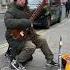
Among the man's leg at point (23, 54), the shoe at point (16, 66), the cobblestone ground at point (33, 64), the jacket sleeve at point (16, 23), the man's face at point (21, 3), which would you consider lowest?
the cobblestone ground at point (33, 64)

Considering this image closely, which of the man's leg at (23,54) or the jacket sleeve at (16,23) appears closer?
the jacket sleeve at (16,23)

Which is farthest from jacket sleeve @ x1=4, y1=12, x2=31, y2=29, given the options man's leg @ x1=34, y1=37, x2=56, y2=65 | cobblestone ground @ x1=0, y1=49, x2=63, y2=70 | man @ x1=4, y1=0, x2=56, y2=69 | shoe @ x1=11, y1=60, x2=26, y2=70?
cobblestone ground @ x1=0, y1=49, x2=63, y2=70

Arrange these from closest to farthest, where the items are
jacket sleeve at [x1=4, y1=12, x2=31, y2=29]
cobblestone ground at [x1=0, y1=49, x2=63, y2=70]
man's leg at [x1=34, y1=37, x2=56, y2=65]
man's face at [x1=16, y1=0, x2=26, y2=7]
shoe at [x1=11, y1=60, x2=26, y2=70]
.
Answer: jacket sleeve at [x1=4, y1=12, x2=31, y2=29] → shoe at [x1=11, y1=60, x2=26, y2=70] → man's face at [x1=16, y1=0, x2=26, y2=7] → man's leg at [x1=34, y1=37, x2=56, y2=65] → cobblestone ground at [x1=0, y1=49, x2=63, y2=70]

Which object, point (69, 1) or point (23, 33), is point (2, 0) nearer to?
point (69, 1)

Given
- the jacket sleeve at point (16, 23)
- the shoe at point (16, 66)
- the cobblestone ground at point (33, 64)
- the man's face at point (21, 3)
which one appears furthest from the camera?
the cobblestone ground at point (33, 64)

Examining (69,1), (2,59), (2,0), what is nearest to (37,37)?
(2,59)

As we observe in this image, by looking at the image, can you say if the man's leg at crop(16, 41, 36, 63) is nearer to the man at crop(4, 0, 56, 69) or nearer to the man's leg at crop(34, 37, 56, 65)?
the man at crop(4, 0, 56, 69)

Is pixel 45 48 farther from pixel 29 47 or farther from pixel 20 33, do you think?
pixel 20 33

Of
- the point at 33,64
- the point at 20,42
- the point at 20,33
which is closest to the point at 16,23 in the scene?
the point at 20,33

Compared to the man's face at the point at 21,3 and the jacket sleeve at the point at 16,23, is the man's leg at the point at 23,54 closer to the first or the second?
the jacket sleeve at the point at 16,23

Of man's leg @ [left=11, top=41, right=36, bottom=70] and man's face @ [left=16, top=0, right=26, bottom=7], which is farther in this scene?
man's face @ [left=16, top=0, right=26, bottom=7]

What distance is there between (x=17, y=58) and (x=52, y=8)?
12.6m

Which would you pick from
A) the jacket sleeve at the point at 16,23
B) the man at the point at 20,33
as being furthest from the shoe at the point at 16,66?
the jacket sleeve at the point at 16,23

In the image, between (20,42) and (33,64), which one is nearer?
(20,42)
